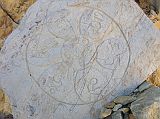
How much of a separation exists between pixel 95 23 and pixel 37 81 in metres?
0.83

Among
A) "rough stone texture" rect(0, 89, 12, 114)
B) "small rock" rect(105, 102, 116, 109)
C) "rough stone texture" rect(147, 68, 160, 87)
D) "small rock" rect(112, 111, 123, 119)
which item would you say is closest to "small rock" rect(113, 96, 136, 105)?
"small rock" rect(105, 102, 116, 109)

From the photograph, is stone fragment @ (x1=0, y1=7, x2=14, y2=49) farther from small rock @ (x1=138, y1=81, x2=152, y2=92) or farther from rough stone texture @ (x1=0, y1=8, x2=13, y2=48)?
small rock @ (x1=138, y1=81, x2=152, y2=92)

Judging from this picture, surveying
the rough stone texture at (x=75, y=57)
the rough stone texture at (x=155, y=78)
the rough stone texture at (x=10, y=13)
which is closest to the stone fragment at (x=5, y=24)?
the rough stone texture at (x=10, y=13)

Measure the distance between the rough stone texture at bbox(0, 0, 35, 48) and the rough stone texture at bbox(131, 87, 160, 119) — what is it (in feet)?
15.0

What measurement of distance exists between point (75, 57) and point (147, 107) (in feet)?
2.98

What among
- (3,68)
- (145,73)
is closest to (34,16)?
(3,68)

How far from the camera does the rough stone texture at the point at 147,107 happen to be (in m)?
3.38

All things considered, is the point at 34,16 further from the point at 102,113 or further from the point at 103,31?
the point at 102,113

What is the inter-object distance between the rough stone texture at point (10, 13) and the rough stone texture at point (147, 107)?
181 inches

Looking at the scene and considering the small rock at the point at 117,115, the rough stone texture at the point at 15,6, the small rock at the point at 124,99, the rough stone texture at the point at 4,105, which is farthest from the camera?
the rough stone texture at the point at 15,6

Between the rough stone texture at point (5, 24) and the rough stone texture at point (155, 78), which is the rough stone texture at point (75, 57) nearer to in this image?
the rough stone texture at point (155, 78)

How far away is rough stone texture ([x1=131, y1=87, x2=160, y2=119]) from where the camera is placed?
3.38 m

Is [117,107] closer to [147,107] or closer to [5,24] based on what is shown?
[147,107]

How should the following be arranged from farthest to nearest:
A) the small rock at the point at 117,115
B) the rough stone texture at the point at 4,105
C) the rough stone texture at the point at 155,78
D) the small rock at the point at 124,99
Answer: the rough stone texture at the point at 4,105, the rough stone texture at the point at 155,78, the small rock at the point at 124,99, the small rock at the point at 117,115
